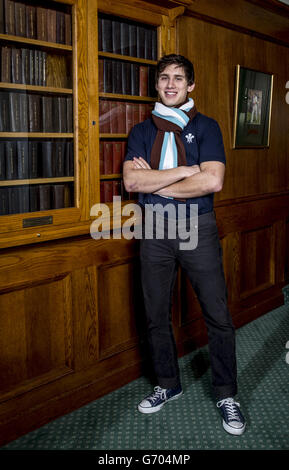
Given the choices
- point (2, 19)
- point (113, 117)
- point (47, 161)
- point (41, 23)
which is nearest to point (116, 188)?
point (113, 117)

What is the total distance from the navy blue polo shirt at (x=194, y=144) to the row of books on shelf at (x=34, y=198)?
390mm

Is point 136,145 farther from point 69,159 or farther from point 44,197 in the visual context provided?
point 44,197

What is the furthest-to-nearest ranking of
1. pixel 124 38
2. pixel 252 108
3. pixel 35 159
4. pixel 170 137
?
pixel 252 108 → pixel 124 38 → pixel 170 137 → pixel 35 159

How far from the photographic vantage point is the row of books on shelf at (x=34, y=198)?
2232 millimetres

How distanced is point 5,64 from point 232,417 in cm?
205

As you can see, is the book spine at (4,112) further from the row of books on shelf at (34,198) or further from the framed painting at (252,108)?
the framed painting at (252,108)

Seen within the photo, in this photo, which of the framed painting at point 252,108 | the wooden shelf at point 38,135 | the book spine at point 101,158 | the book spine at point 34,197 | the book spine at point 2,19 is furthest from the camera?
the framed painting at point 252,108

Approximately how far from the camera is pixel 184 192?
92.2 inches

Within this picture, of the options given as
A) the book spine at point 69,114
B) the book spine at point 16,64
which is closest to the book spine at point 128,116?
the book spine at point 69,114

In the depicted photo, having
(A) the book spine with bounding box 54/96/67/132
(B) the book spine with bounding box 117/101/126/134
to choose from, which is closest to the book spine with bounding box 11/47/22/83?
(A) the book spine with bounding box 54/96/67/132

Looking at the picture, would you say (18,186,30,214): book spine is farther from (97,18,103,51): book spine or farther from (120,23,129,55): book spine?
(120,23,129,55): book spine
